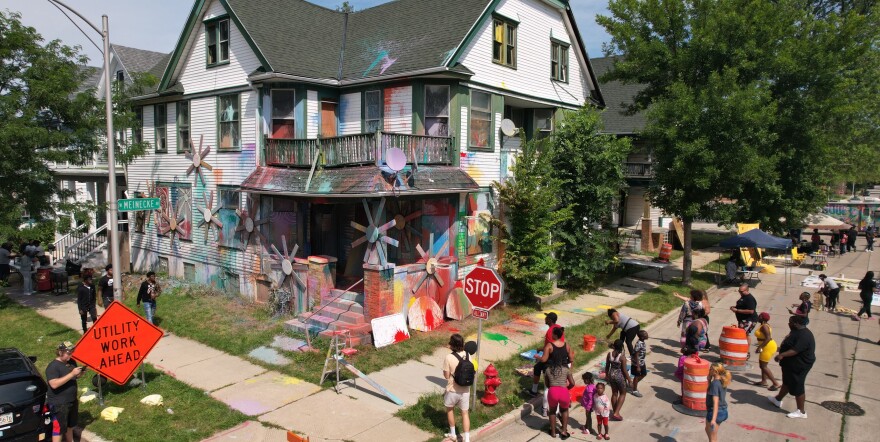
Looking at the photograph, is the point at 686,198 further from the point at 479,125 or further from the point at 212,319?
the point at 212,319

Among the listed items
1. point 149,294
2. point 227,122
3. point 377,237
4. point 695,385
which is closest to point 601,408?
point 695,385

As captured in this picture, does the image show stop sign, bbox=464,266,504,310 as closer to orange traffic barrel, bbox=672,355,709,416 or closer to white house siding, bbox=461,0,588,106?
orange traffic barrel, bbox=672,355,709,416

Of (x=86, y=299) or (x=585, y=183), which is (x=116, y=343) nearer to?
(x=86, y=299)

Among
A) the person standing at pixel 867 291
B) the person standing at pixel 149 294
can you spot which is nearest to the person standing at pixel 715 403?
the person standing at pixel 867 291

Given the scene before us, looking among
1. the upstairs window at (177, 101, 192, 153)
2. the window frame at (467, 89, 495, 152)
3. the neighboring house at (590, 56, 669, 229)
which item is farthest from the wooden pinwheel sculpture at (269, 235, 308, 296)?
the neighboring house at (590, 56, 669, 229)

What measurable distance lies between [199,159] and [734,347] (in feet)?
55.3

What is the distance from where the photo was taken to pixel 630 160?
33.6 meters

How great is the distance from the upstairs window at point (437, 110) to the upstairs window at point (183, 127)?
29.9 feet

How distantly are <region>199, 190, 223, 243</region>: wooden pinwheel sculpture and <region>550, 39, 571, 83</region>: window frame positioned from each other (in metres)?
12.7

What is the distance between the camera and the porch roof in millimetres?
13141

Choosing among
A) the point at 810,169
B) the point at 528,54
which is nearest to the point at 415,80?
the point at 528,54

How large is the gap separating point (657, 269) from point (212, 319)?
18775 mm

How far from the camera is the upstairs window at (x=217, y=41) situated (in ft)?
57.9

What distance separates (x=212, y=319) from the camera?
15.2m
